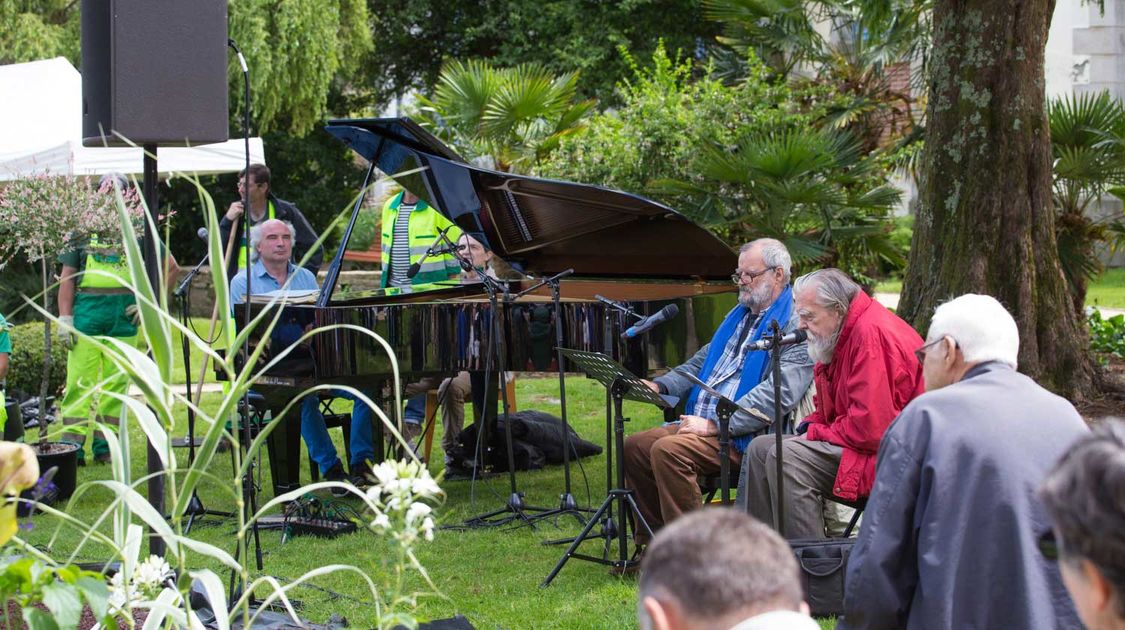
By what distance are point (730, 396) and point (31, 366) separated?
689cm

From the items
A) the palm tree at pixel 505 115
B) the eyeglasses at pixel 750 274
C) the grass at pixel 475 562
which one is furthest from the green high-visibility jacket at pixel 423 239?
the palm tree at pixel 505 115

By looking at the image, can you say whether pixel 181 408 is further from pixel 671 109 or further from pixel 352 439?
pixel 671 109

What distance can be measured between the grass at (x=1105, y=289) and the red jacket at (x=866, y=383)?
11.0 m

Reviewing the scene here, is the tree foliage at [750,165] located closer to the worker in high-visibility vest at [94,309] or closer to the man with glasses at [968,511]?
the worker in high-visibility vest at [94,309]

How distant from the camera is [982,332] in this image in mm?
3285

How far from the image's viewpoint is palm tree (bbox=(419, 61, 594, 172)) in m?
11.7

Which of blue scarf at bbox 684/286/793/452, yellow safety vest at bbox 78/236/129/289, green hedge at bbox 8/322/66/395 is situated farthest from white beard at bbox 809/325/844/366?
green hedge at bbox 8/322/66/395

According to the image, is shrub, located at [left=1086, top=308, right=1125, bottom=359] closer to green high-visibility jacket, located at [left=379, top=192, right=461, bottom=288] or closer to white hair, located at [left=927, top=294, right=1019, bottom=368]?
green high-visibility jacket, located at [left=379, top=192, right=461, bottom=288]

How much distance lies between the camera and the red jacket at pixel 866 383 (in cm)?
451

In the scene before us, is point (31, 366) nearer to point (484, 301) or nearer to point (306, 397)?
point (306, 397)

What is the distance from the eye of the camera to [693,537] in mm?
1618

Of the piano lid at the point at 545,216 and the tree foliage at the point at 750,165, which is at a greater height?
the tree foliage at the point at 750,165

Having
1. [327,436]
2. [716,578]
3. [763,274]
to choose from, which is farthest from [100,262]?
[716,578]

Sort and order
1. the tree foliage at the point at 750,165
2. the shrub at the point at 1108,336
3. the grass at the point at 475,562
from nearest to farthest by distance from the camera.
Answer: the grass at the point at 475,562 < the tree foliage at the point at 750,165 < the shrub at the point at 1108,336
